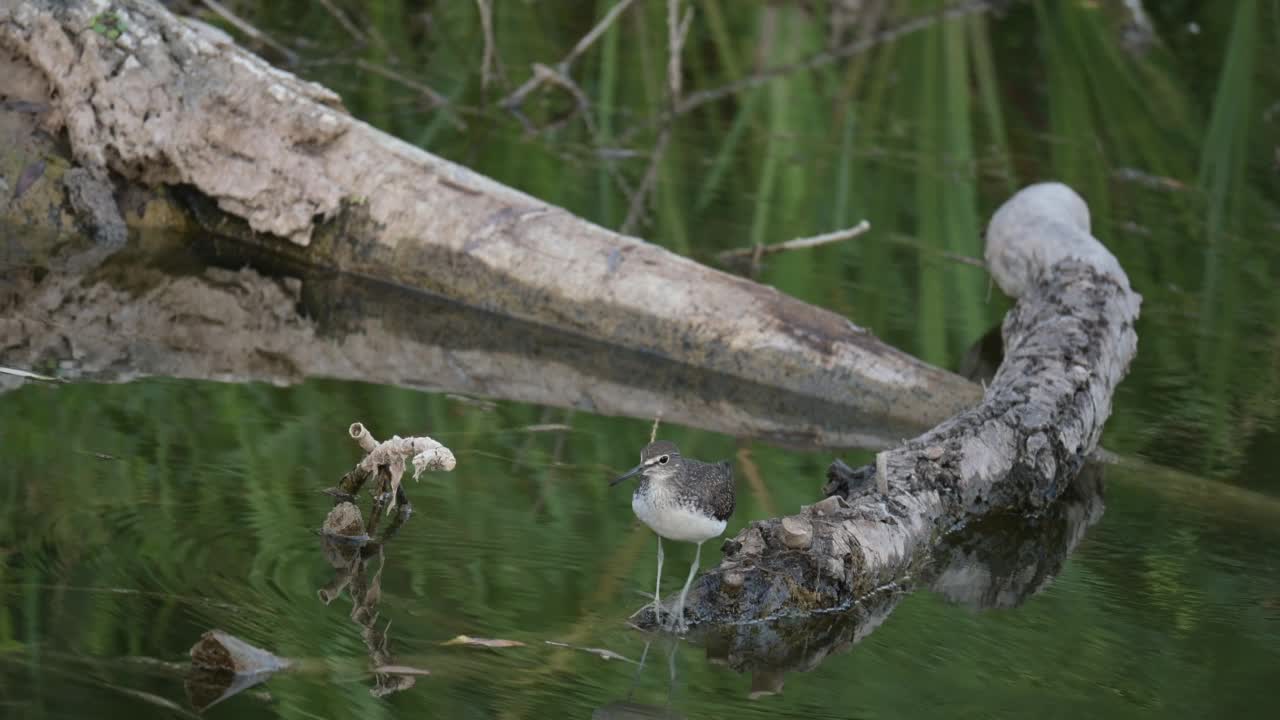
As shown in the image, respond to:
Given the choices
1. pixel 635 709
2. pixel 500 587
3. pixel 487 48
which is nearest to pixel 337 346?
pixel 500 587

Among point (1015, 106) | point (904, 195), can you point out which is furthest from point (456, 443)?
point (1015, 106)

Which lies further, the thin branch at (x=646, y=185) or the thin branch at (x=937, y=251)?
the thin branch at (x=646, y=185)

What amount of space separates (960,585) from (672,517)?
3.03 ft

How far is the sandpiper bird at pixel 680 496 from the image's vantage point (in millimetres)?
3107

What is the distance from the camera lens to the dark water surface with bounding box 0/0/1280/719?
9.89 feet

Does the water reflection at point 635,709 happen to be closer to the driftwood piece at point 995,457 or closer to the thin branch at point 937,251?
the driftwood piece at point 995,457

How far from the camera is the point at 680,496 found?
310 centimetres

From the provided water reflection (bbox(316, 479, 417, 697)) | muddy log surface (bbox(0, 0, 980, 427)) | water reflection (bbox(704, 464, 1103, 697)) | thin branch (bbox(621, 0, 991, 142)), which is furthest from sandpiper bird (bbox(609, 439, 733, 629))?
thin branch (bbox(621, 0, 991, 142))

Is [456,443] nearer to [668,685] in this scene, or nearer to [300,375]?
[300,375]

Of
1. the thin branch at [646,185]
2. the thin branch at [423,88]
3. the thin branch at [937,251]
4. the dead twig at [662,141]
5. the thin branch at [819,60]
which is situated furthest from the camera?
the thin branch at [819,60]

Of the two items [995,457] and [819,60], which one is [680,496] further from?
[819,60]

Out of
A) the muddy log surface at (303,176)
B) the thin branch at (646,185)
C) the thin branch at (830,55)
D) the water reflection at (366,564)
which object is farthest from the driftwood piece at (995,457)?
the thin branch at (830,55)

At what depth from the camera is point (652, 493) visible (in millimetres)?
3125

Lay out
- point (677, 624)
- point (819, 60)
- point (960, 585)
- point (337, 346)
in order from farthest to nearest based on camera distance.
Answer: point (819, 60)
point (337, 346)
point (960, 585)
point (677, 624)
